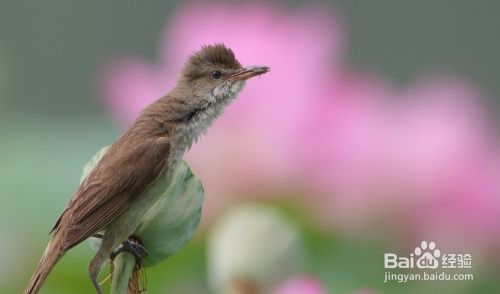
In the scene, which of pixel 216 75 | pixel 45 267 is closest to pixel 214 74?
pixel 216 75

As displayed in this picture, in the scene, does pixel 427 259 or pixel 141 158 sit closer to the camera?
pixel 141 158

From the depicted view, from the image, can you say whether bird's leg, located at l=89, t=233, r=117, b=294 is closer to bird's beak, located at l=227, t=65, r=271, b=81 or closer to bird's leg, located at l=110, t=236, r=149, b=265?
bird's leg, located at l=110, t=236, r=149, b=265

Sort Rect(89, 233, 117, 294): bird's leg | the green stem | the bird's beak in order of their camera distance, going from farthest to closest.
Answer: the bird's beak → Rect(89, 233, 117, 294): bird's leg → the green stem

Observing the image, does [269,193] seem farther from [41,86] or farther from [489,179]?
[41,86]

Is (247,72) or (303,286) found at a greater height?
(247,72)

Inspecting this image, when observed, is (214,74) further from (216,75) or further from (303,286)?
(303,286)

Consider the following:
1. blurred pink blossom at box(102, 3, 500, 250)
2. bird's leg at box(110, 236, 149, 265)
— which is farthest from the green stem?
blurred pink blossom at box(102, 3, 500, 250)
